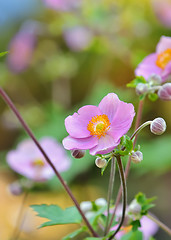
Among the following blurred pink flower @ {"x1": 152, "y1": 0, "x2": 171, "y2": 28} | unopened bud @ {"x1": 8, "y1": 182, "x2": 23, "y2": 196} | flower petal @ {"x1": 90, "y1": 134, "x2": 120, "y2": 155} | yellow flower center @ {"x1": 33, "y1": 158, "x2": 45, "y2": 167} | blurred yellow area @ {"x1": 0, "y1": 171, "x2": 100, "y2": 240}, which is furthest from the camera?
blurred pink flower @ {"x1": 152, "y1": 0, "x2": 171, "y2": 28}

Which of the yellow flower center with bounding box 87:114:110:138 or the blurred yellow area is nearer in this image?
the yellow flower center with bounding box 87:114:110:138

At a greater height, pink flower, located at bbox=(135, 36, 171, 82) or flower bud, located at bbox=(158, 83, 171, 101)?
pink flower, located at bbox=(135, 36, 171, 82)

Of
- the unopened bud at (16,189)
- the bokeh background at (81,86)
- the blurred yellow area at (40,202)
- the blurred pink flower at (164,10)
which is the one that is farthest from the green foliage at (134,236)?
the blurred pink flower at (164,10)

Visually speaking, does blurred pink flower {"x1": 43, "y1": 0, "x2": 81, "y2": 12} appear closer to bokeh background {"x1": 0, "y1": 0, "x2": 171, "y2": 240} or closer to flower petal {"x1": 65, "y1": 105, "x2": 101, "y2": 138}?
bokeh background {"x1": 0, "y1": 0, "x2": 171, "y2": 240}

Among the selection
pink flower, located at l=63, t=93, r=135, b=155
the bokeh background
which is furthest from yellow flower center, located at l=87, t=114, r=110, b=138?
the bokeh background

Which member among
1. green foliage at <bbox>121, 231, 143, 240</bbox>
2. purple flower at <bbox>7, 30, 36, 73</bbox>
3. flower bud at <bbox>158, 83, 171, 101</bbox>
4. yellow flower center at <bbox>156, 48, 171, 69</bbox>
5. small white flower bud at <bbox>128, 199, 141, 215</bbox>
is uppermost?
purple flower at <bbox>7, 30, 36, 73</bbox>

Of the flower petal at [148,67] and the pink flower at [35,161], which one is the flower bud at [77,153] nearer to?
the flower petal at [148,67]

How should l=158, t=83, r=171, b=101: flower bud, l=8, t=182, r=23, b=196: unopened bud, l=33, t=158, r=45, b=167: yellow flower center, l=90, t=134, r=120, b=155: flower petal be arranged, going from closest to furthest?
l=90, t=134, r=120, b=155: flower petal, l=158, t=83, r=171, b=101: flower bud, l=8, t=182, r=23, b=196: unopened bud, l=33, t=158, r=45, b=167: yellow flower center

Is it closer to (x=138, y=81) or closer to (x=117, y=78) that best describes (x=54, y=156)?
(x=138, y=81)
